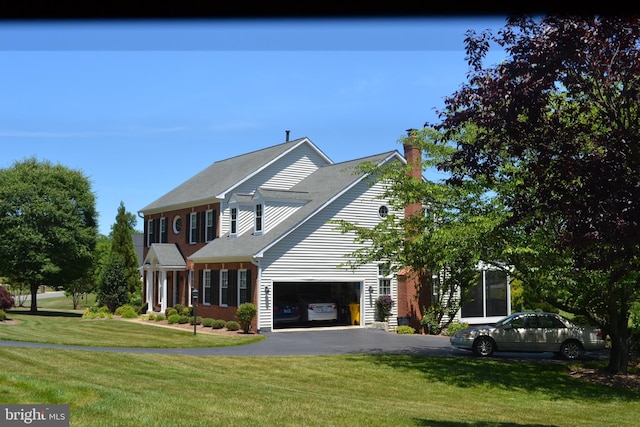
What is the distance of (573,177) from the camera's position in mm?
9195

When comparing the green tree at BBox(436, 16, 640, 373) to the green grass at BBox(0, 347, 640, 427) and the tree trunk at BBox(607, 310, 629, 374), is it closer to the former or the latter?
the green grass at BBox(0, 347, 640, 427)

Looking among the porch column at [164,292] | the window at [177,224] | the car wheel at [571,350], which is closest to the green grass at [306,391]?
the car wheel at [571,350]

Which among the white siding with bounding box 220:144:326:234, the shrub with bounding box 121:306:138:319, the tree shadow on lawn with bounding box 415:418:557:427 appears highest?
the white siding with bounding box 220:144:326:234

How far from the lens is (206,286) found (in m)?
34.1

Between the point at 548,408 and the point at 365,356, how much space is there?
7347 millimetres

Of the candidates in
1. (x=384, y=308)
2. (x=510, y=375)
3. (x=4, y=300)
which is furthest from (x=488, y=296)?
(x=4, y=300)

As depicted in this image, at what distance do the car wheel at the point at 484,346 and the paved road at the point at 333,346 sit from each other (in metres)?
0.34

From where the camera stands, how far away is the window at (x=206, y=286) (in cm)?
3350

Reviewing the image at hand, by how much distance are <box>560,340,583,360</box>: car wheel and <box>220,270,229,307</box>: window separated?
52.7ft

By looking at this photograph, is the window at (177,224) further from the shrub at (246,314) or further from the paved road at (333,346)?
the paved road at (333,346)

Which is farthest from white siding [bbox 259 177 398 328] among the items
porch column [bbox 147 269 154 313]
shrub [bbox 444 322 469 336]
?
porch column [bbox 147 269 154 313]

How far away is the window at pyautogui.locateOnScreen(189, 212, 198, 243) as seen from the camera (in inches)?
1469

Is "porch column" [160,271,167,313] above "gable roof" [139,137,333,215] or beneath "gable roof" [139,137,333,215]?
beneath

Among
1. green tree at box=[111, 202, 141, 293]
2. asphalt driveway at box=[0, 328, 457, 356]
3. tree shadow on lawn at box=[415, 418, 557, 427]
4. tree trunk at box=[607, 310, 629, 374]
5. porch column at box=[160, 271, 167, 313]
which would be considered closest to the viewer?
tree shadow on lawn at box=[415, 418, 557, 427]
